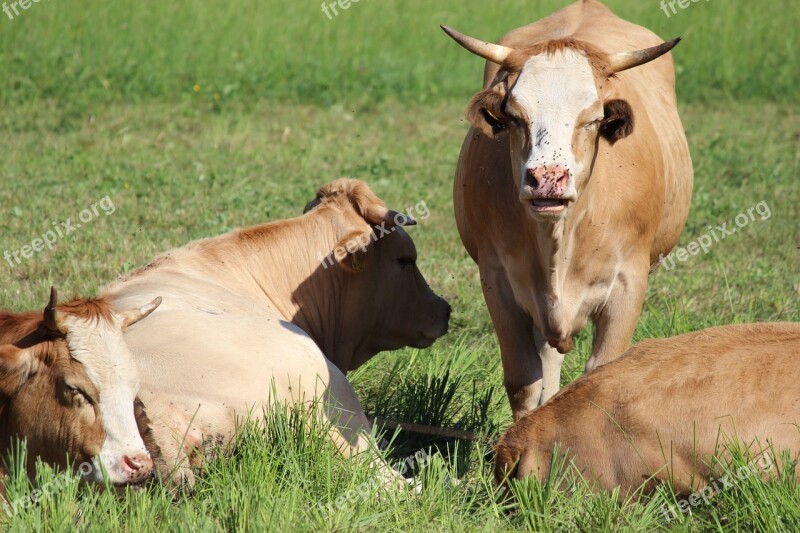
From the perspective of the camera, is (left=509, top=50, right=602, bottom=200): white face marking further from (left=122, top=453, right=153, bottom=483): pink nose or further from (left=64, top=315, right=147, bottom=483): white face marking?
(left=122, top=453, right=153, bottom=483): pink nose

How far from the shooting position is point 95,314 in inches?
170

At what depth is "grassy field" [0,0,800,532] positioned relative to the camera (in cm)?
424

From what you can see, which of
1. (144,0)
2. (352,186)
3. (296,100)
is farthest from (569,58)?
(144,0)

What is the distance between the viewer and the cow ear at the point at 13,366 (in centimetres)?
422

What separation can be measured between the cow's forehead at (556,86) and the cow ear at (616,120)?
125mm

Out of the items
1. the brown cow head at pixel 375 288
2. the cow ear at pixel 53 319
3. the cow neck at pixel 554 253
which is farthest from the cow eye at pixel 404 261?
the cow ear at pixel 53 319

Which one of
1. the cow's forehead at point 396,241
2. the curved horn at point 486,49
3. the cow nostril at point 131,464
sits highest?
the curved horn at point 486,49

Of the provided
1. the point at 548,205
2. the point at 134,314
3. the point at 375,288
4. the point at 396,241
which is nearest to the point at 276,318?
the point at 375,288

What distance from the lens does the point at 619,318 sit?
5781 mm

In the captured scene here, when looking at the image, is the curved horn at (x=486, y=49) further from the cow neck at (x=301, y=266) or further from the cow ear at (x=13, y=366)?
the cow ear at (x=13, y=366)

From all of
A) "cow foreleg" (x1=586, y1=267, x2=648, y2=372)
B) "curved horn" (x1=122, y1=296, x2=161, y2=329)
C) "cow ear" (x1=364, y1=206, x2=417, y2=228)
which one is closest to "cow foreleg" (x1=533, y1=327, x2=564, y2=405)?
"cow foreleg" (x1=586, y1=267, x2=648, y2=372)

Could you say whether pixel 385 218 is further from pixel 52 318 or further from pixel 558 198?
pixel 52 318

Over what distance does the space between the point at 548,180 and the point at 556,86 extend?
1.63ft

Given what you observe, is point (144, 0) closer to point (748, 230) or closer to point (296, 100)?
point (296, 100)
